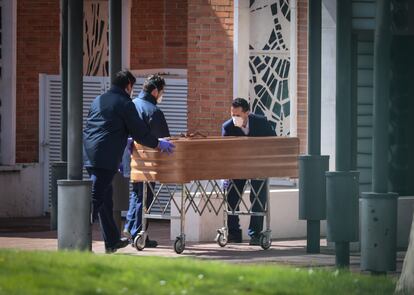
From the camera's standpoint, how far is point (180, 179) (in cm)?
1894

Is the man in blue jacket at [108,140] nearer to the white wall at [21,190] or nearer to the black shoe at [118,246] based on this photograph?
the black shoe at [118,246]

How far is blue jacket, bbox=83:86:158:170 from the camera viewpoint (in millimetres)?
18469

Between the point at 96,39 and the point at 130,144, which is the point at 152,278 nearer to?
the point at 130,144

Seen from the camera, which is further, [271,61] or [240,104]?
[271,61]

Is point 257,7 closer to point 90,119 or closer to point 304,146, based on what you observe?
point 304,146

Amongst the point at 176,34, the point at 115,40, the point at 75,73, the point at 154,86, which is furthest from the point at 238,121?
the point at 176,34

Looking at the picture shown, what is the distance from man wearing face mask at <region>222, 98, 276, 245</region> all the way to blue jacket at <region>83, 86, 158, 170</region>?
2.42 meters

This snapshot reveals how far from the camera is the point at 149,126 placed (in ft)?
65.4

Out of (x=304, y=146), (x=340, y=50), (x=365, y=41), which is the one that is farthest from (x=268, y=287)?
(x=304, y=146)

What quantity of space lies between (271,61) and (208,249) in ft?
14.0

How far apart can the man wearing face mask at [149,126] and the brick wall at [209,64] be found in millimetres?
3466

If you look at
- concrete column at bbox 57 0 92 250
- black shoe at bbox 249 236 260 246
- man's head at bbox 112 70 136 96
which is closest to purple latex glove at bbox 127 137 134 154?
man's head at bbox 112 70 136 96

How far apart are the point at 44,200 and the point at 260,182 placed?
20.1 ft

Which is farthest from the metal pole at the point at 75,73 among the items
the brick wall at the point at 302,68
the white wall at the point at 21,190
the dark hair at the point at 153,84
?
the white wall at the point at 21,190
